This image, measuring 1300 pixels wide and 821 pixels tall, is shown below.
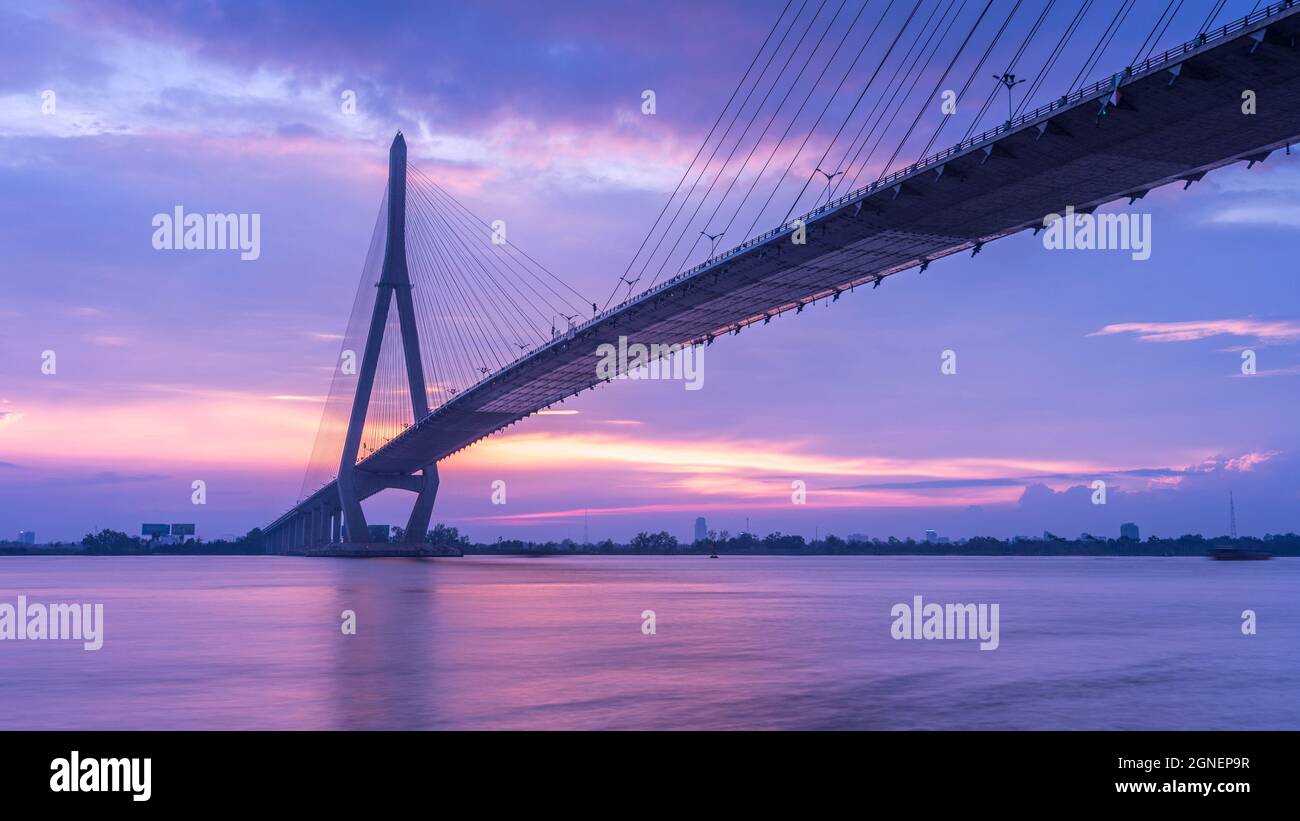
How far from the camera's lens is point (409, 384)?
9694 cm

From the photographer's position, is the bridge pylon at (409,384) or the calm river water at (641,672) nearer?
the calm river water at (641,672)

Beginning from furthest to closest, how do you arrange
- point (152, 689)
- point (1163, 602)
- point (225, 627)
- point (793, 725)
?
point (1163, 602) → point (225, 627) → point (152, 689) → point (793, 725)

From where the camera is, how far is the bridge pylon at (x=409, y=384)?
319 ft

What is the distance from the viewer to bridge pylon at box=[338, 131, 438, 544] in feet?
319

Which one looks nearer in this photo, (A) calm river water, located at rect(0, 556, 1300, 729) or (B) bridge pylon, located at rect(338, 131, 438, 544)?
(A) calm river water, located at rect(0, 556, 1300, 729)

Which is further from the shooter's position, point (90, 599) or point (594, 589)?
point (594, 589)

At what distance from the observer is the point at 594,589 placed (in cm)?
6425

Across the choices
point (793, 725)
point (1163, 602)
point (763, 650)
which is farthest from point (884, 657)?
point (1163, 602)

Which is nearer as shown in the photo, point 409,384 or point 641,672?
point 641,672

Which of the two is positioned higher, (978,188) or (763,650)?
(978,188)

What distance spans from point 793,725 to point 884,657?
966 centimetres
